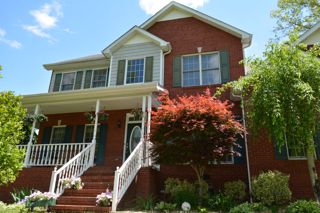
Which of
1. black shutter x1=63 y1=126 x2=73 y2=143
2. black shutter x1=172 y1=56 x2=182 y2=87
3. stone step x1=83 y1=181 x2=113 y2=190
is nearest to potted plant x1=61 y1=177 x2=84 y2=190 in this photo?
stone step x1=83 y1=181 x2=113 y2=190

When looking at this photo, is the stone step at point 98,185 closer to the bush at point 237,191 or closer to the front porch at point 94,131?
the front porch at point 94,131

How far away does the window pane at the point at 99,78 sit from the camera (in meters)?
14.2

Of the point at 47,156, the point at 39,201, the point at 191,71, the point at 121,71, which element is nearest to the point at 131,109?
the point at 121,71

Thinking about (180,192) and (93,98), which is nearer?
(180,192)

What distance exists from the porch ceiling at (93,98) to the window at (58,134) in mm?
1276

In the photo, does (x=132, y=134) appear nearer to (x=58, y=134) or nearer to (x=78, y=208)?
(x=58, y=134)

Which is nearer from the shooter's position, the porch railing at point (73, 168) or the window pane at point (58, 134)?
the porch railing at point (73, 168)

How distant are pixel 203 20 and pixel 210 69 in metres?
2.96

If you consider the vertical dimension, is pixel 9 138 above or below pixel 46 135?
below

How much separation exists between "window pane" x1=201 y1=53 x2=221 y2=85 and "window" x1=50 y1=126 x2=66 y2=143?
7709 mm

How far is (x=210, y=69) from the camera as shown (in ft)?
40.6

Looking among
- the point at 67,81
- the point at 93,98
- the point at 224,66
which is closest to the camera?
the point at 93,98

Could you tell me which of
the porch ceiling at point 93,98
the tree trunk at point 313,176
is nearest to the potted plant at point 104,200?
the porch ceiling at point 93,98

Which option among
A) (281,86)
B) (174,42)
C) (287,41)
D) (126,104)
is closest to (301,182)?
(281,86)
